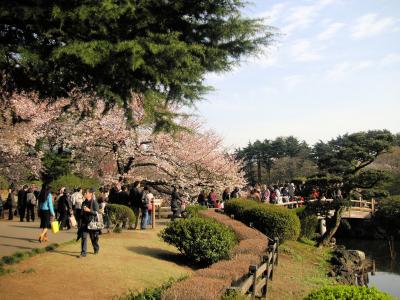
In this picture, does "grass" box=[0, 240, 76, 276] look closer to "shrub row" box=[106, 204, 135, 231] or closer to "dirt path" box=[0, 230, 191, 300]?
"dirt path" box=[0, 230, 191, 300]

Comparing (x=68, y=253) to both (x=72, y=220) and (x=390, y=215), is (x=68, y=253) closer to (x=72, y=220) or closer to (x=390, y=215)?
(x=72, y=220)

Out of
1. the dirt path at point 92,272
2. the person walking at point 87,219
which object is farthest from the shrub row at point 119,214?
the person walking at point 87,219

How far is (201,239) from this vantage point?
12.5 m

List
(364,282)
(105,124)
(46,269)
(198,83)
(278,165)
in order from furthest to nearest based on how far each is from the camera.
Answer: (278,165) < (105,124) < (364,282) < (46,269) < (198,83)

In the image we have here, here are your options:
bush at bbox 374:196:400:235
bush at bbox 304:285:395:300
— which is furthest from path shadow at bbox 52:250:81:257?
bush at bbox 374:196:400:235

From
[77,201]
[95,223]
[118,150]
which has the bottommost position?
[95,223]

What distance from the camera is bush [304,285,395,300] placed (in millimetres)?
5875

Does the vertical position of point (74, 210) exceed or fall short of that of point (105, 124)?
it falls short

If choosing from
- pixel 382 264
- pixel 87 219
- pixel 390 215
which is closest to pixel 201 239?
pixel 87 219

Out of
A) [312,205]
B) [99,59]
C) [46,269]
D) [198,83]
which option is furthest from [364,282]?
[99,59]

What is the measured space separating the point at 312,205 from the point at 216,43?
21.5m

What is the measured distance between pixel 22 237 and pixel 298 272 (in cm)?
957

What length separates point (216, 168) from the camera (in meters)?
29.2

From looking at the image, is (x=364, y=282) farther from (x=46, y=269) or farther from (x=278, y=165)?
(x=278, y=165)
